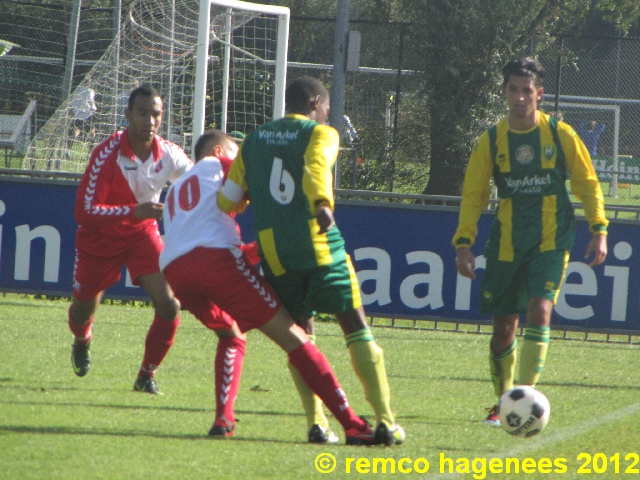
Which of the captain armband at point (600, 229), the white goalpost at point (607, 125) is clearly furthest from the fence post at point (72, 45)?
the white goalpost at point (607, 125)

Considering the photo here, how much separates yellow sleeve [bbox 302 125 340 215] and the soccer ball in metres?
1.50

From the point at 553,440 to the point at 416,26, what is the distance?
1447 cm

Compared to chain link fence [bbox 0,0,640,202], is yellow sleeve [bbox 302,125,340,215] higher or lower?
lower

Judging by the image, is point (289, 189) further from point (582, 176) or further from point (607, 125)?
point (607, 125)

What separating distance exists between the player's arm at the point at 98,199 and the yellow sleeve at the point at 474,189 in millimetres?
2063

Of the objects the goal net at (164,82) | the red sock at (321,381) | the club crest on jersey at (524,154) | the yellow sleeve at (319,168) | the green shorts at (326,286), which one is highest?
the goal net at (164,82)

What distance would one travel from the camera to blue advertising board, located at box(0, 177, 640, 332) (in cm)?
1014

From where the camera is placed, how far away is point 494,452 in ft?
16.8

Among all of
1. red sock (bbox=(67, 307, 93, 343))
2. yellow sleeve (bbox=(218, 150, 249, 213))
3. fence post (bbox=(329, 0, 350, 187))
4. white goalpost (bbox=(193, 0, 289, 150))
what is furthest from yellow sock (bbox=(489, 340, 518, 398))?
fence post (bbox=(329, 0, 350, 187))

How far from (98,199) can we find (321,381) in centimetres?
233

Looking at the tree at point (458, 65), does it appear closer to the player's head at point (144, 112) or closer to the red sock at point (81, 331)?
the red sock at point (81, 331)

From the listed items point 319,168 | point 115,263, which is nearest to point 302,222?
point 319,168

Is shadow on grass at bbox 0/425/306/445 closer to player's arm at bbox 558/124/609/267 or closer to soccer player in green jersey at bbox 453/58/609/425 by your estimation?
soccer player in green jersey at bbox 453/58/609/425

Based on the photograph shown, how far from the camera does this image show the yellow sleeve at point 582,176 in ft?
18.7
